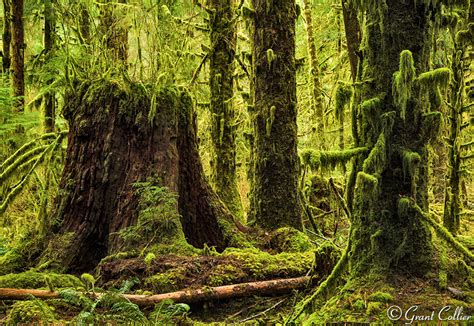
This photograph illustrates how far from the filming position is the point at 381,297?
3.95 metres

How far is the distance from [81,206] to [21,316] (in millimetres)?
2691

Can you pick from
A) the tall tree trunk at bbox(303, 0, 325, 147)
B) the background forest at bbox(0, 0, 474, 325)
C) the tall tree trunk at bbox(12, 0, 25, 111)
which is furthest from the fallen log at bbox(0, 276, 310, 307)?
the tall tree trunk at bbox(303, 0, 325, 147)

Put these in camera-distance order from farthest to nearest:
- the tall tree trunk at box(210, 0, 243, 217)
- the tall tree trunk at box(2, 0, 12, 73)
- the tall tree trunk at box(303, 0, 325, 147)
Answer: the tall tree trunk at box(303, 0, 325, 147) → the tall tree trunk at box(2, 0, 12, 73) → the tall tree trunk at box(210, 0, 243, 217)

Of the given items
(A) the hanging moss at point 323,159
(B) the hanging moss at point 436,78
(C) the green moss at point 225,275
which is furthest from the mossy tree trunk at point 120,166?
(B) the hanging moss at point 436,78

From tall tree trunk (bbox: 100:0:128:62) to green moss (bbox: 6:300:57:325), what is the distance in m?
4.21

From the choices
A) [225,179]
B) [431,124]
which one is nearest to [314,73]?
Answer: [225,179]

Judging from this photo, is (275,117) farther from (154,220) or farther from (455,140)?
(455,140)

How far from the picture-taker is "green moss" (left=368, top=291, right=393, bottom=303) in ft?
12.9

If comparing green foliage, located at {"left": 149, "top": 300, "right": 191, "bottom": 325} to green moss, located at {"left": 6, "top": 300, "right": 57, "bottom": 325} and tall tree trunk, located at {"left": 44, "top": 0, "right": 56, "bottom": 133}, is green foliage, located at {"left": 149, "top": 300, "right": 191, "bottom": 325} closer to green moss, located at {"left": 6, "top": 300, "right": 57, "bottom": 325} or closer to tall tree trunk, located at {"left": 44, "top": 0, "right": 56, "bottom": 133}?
green moss, located at {"left": 6, "top": 300, "right": 57, "bottom": 325}

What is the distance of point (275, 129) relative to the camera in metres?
8.19

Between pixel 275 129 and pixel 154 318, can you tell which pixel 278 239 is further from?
pixel 154 318

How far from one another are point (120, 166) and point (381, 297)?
4285 mm

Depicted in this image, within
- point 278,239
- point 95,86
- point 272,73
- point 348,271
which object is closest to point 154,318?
point 348,271

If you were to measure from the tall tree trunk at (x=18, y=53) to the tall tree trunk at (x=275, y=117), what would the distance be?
4905 millimetres
